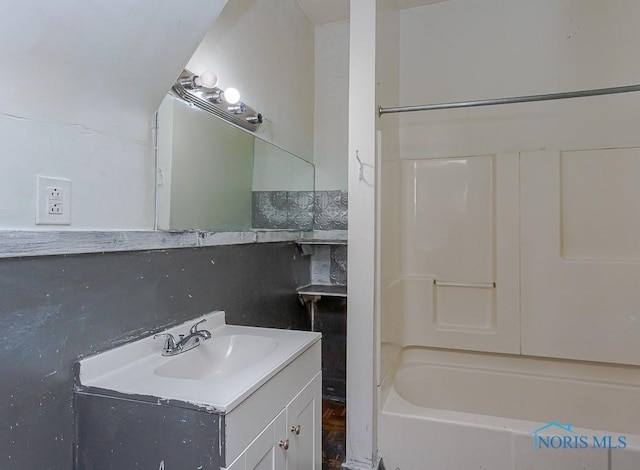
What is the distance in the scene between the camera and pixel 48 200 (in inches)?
38.1

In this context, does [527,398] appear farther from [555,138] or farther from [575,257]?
[555,138]

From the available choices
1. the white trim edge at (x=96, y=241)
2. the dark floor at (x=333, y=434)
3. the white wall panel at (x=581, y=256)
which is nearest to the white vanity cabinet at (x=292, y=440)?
the dark floor at (x=333, y=434)

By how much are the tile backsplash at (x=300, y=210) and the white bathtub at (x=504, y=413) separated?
39.3 inches

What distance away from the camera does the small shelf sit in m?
2.35

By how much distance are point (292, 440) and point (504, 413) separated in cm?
153

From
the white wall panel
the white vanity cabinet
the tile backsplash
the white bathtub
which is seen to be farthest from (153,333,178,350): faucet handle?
the white wall panel

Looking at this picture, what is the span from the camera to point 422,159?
2500mm

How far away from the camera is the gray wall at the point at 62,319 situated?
0.86m

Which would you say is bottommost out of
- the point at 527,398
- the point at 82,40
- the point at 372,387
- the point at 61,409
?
the point at 527,398

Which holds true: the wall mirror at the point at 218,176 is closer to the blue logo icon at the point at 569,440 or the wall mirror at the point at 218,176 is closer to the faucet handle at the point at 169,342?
the faucet handle at the point at 169,342

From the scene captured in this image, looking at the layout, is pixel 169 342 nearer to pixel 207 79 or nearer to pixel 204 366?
pixel 204 366

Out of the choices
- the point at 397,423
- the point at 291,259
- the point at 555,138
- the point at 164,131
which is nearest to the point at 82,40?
the point at 164,131

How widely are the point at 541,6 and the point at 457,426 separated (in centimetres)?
246

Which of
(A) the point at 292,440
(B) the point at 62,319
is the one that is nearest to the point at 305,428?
(A) the point at 292,440
